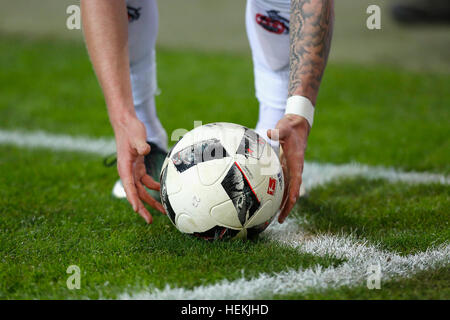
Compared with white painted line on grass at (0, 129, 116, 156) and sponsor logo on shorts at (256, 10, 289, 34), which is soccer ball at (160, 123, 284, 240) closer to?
sponsor logo on shorts at (256, 10, 289, 34)

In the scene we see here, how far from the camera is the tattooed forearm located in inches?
88.9

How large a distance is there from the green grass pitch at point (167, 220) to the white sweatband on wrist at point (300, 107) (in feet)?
1.83

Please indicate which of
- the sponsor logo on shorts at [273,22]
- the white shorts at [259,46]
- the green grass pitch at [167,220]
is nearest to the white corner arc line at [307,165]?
the green grass pitch at [167,220]

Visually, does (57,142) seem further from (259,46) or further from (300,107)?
(300,107)

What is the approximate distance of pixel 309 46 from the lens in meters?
2.26

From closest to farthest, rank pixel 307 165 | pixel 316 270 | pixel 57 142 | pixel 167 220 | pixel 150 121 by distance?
pixel 316 270 → pixel 167 220 → pixel 150 121 → pixel 307 165 → pixel 57 142

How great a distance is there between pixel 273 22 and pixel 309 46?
54 cm

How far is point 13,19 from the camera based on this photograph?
8.40m

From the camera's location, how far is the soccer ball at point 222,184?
207cm

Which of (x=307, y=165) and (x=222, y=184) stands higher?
(x=222, y=184)

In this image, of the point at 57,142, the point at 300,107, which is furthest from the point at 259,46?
the point at 57,142

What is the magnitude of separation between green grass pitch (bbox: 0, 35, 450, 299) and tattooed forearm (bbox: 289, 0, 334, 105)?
67cm
